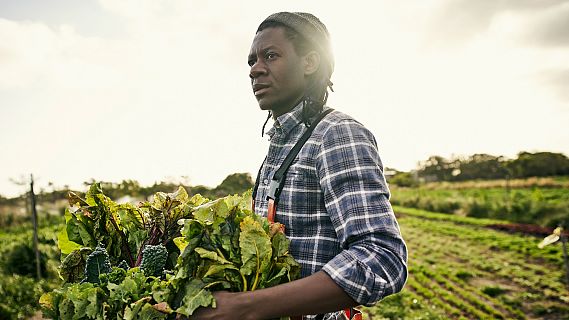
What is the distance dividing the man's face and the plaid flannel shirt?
0.20 metres

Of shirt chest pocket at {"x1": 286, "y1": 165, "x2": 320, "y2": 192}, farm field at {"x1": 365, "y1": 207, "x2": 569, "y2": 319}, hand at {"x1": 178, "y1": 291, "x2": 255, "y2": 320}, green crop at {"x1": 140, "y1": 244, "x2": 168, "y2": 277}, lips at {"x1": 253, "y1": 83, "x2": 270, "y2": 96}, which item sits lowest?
farm field at {"x1": 365, "y1": 207, "x2": 569, "y2": 319}

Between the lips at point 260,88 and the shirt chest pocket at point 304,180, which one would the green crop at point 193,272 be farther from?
the lips at point 260,88

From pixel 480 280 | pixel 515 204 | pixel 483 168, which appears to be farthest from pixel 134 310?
pixel 483 168

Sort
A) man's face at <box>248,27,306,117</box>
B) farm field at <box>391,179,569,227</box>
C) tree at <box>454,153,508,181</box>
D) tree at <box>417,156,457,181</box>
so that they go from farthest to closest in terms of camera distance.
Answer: tree at <box>417,156,457,181</box> < tree at <box>454,153,508,181</box> < farm field at <box>391,179,569,227</box> < man's face at <box>248,27,306,117</box>

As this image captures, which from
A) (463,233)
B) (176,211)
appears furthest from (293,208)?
(463,233)

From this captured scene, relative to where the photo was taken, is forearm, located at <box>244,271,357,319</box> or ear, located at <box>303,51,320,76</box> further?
ear, located at <box>303,51,320,76</box>

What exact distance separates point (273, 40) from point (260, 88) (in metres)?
0.18

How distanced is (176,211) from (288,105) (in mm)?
614

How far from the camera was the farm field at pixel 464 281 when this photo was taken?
29.7 ft

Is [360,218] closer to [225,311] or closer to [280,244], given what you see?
[280,244]

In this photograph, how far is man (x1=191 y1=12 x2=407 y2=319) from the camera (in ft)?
4.09

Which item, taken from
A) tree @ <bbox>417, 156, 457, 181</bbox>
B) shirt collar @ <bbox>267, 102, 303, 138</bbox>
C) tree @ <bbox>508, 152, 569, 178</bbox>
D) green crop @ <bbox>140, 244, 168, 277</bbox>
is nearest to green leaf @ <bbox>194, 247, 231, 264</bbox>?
green crop @ <bbox>140, 244, 168, 277</bbox>

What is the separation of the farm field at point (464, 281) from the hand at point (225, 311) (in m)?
8.10

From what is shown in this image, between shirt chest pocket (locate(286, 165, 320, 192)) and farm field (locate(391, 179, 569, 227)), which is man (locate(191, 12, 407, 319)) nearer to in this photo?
shirt chest pocket (locate(286, 165, 320, 192))
